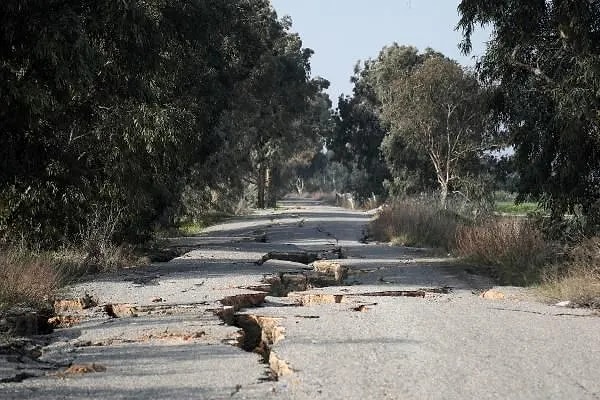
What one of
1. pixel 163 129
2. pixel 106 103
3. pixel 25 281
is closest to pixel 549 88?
pixel 163 129

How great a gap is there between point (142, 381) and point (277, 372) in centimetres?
101

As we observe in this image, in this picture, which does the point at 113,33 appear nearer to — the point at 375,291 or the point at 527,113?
the point at 375,291

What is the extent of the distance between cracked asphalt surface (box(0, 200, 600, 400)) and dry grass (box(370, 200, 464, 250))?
6.95 metres

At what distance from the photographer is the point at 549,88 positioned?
39.4 ft

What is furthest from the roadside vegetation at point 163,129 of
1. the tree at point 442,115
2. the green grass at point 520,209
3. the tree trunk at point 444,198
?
the tree at point 442,115

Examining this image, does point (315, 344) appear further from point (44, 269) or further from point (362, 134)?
point (362, 134)

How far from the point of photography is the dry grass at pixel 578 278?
28.5 ft

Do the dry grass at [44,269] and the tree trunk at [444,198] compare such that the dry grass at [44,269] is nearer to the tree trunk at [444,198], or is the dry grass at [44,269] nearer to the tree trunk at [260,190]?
the tree trunk at [444,198]

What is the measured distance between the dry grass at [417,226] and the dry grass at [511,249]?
2.40m

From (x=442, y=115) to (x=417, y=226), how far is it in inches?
459

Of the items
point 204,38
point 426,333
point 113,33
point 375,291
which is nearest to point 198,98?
point 204,38

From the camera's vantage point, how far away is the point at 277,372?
17.7 ft

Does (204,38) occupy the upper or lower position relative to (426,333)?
upper

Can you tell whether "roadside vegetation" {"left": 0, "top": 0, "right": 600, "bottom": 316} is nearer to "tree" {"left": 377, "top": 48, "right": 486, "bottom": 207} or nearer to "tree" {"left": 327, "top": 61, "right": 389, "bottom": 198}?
"tree" {"left": 377, "top": 48, "right": 486, "bottom": 207}
